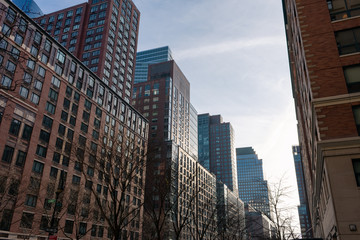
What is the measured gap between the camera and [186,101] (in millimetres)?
143500

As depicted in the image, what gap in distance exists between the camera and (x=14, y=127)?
4700 cm

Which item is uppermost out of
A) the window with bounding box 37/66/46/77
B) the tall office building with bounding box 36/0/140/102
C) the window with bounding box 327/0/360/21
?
the tall office building with bounding box 36/0/140/102

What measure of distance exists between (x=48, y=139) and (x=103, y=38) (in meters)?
50.0

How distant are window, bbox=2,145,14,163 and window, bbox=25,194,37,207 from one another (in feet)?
21.8

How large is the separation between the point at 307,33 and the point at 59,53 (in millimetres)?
52474

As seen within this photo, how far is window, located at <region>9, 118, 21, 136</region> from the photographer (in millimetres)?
46406

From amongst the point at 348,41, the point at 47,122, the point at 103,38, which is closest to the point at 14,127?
the point at 47,122

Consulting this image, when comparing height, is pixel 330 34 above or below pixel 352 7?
below

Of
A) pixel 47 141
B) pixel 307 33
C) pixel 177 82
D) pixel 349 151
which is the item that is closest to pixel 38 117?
pixel 47 141

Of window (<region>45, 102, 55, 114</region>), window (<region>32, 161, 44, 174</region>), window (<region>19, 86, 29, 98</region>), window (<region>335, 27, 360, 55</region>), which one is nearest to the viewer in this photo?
window (<region>335, 27, 360, 55</region>)

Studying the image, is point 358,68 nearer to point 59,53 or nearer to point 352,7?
point 352,7

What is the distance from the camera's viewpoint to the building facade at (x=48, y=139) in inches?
1677

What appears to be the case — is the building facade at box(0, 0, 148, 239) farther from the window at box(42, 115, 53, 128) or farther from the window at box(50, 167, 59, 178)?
the window at box(42, 115, 53, 128)

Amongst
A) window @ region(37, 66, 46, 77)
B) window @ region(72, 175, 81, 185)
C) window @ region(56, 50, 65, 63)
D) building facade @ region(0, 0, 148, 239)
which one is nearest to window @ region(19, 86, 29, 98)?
building facade @ region(0, 0, 148, 239)
